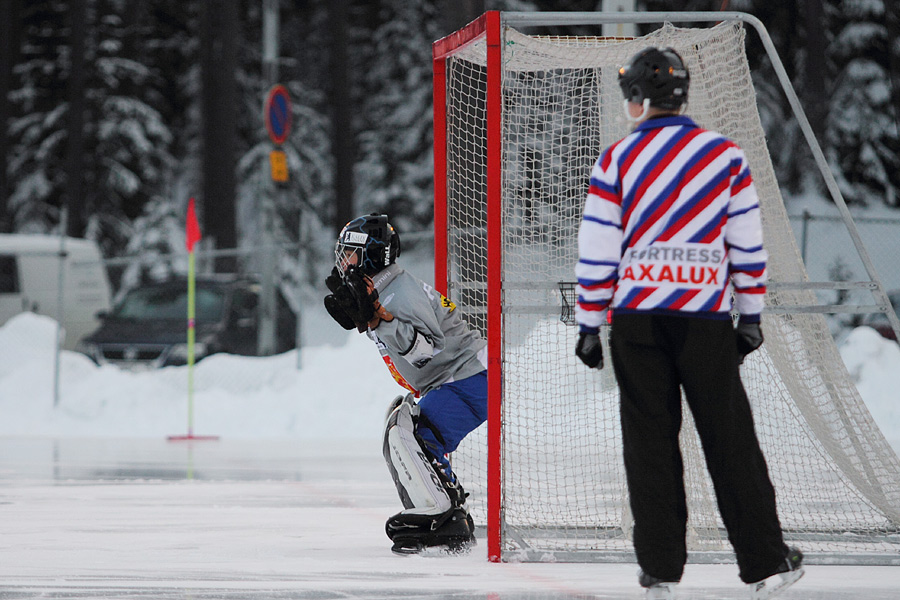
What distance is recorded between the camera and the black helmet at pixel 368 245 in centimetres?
493

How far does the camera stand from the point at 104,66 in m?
29.7

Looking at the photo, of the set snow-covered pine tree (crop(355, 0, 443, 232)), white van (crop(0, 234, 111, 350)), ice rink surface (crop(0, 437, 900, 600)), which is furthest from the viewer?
snow-covered pine tree (crop(355, 0, 443, 232))

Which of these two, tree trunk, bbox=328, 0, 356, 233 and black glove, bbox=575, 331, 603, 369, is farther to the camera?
tree trunk, bbox=328, 0, 356, 233

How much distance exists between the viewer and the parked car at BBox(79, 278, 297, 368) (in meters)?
13.9

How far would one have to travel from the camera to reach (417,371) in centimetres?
500

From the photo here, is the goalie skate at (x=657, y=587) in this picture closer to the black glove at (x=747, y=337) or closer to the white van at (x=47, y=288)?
the black glove at (x=747, y=337)

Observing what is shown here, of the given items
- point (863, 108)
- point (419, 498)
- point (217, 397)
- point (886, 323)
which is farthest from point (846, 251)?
point (419, 498)

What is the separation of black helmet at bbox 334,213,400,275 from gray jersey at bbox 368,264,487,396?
0.05 m

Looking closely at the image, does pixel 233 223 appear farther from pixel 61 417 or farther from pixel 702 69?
pixel 702 69

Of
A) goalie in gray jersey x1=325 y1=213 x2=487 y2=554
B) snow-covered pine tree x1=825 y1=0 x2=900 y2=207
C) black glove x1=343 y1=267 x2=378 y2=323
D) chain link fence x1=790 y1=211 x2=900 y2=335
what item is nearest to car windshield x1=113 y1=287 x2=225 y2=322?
chain link fence x1=790 y1=211 x2=900 y2=335

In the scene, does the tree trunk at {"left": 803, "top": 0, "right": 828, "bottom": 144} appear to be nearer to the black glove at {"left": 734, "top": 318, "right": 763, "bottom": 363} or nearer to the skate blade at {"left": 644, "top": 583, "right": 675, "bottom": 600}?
the black glove at {"left": 734, "top": 318, "right": 763, "bottom": 363}

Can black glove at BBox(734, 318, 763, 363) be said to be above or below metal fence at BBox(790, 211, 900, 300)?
below

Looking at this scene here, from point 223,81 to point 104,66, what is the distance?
6.50 m

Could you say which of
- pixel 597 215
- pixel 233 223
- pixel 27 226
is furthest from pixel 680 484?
pixel 27 226
